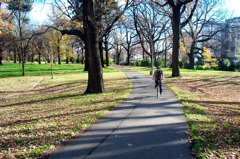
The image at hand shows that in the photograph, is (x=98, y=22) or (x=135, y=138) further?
(x=98, y=22)

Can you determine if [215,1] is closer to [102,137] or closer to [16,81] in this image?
[16,81]

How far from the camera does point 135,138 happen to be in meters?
6.57

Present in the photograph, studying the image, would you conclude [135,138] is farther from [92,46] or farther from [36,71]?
[36,71]

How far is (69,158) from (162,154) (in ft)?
6.35

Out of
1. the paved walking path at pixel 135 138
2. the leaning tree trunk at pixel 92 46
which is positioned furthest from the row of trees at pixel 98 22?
the paved walking path at pixel 135 138

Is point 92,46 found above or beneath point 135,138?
above

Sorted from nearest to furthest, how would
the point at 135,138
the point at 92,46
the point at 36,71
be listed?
1. the point at 135,138
2. the point at 92,46
3. the point at 36,71

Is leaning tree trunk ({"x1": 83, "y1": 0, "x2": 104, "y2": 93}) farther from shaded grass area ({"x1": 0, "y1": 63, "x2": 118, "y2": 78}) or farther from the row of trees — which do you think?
shaded grass area ({"x1": 0, "y1": 63, "x2": 118, "y2": 78})

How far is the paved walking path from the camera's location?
18.2ft

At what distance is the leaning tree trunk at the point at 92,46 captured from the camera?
15211 millimetres

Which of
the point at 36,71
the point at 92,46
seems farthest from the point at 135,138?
the point at 36,71

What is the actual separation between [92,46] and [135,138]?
9.77 metres

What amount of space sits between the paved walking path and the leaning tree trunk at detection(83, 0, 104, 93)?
231 inches

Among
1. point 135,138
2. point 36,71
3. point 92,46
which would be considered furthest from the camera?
point 36,71
